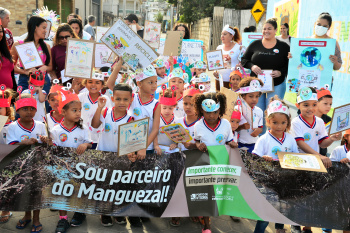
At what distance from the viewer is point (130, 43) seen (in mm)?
5125

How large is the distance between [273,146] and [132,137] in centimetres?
156

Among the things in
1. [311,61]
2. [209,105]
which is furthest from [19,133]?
[311,61]

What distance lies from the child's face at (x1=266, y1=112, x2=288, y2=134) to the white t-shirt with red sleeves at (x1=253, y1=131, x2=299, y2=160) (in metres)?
0.09

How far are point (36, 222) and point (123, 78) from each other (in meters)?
2.80

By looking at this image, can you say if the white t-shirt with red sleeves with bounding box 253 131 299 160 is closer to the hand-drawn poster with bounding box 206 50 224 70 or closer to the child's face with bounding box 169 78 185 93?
the child's face with bounding box 169 78 185 93

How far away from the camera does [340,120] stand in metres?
4.49

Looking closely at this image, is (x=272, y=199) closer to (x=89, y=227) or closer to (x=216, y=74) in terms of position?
(x=89, y=227)

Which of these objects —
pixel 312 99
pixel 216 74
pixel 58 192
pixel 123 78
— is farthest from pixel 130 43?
pixel 216 74

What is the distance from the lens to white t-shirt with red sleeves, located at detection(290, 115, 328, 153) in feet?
16.0

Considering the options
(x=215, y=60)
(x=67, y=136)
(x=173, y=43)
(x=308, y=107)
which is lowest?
(x=67, y=136)

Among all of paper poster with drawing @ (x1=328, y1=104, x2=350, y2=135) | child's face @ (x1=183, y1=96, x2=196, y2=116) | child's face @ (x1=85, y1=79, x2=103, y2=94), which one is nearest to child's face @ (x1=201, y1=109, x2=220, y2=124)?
child's face @ (x1=183, y1=96, x2=196, y2=116)

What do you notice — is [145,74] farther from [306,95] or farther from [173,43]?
[173,43]

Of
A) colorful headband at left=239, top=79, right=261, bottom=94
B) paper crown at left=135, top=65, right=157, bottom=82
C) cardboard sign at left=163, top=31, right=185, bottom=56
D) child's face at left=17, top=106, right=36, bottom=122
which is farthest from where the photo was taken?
cardboard sign at left=163, top=31, right=185, bottom=56

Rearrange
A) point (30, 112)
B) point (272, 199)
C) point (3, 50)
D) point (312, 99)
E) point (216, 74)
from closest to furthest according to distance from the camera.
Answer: point (272, 199), point (30, 112), point (312, 99), point (3, 50), point (216, 74)
